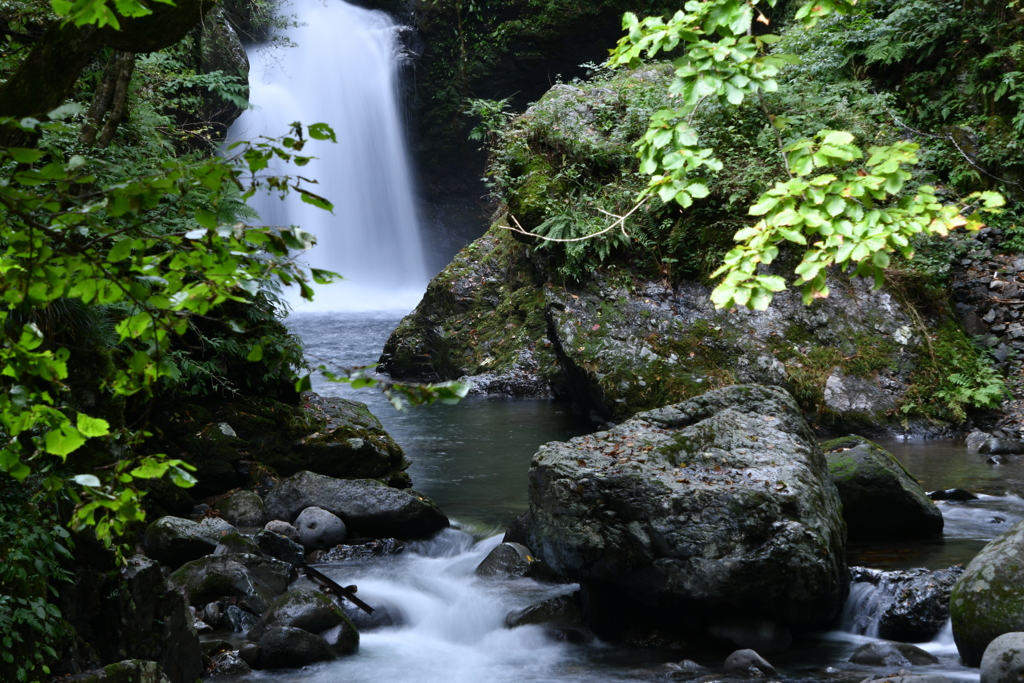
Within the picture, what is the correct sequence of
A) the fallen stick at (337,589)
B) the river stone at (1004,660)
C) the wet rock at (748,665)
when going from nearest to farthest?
the river stone at (1004,660) < the wet rock at (748,665) < the fallen stick at (337,589)

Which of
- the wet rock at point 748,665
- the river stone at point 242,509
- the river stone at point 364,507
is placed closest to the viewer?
the wet rock at point 748,665

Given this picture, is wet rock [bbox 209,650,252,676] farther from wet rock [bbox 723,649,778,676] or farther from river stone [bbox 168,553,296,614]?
wet rock [bbox 723,649,778,676]

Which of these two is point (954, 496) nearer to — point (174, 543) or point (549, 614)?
point (549, 614)

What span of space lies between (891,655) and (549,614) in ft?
7.35

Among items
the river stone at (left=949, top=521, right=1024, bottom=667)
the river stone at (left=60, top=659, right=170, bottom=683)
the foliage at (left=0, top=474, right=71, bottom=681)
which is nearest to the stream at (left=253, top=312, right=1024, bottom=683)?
the river stone at (left=949, top=521, right=1024, bottom=667)

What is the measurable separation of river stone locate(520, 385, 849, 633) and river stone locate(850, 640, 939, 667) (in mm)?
329

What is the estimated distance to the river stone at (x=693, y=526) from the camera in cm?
465

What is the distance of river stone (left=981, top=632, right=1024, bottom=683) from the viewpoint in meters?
3.81

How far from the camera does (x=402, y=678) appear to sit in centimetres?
491

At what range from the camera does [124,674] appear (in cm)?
325

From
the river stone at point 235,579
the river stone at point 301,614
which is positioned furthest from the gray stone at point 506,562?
the river stone at point 235,579

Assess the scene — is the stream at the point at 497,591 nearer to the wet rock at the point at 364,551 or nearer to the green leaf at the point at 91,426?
the wet rock at the point at 364,551

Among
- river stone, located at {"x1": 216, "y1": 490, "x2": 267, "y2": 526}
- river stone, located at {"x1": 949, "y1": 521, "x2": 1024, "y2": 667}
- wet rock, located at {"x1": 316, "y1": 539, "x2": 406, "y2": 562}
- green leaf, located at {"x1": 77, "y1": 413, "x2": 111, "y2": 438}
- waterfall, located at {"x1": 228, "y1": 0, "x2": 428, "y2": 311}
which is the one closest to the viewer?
green leaf, located at {"x1": 77, "y1": 413, "x2": 111, "y2": 438}

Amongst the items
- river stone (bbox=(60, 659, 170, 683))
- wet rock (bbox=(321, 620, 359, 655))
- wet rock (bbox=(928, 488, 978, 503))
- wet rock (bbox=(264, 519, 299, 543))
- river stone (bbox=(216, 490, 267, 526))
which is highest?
river stone (bbox=(60, 659, 170, 683))
